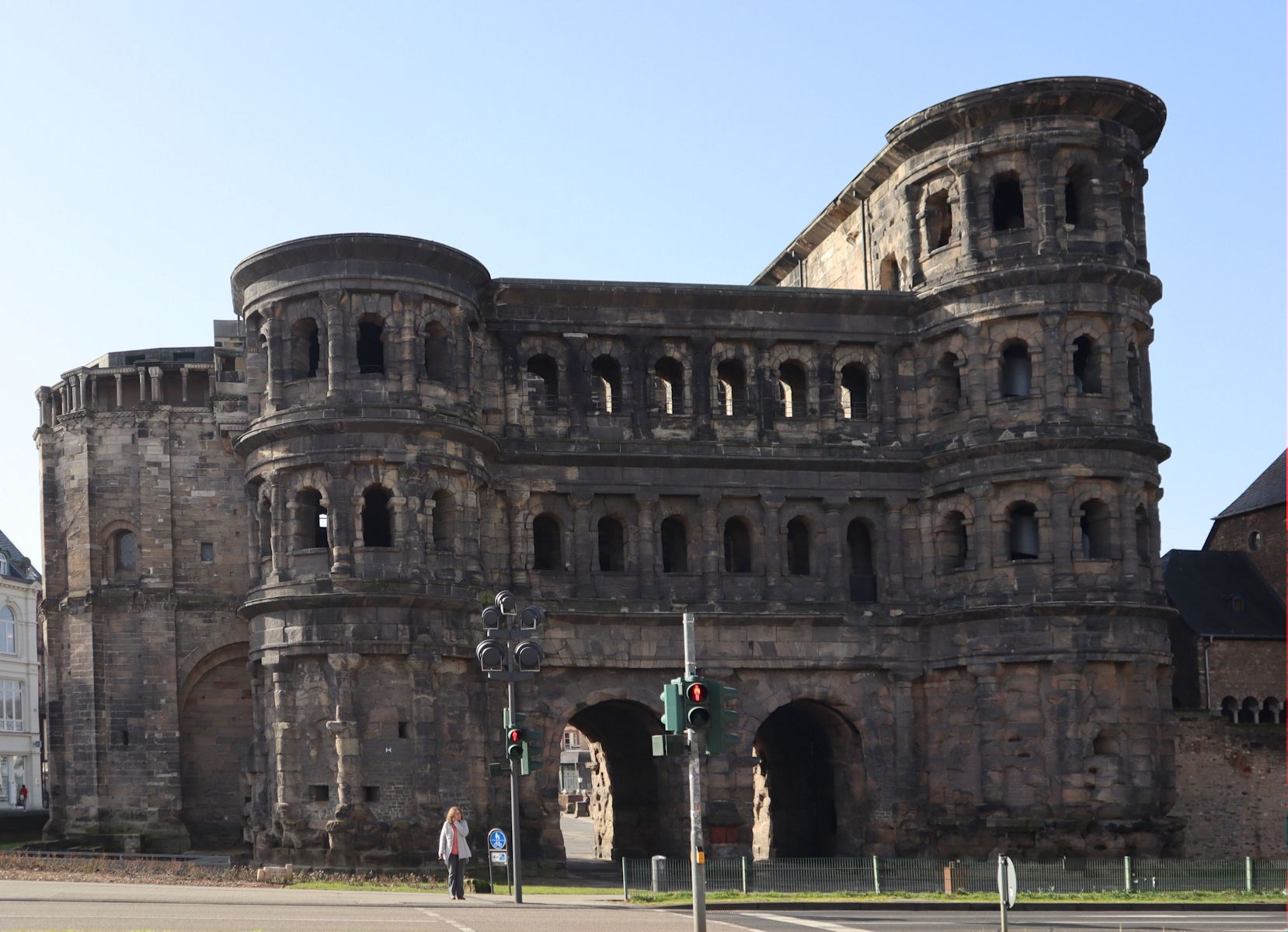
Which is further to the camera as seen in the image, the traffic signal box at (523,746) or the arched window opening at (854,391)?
the arched window opening at (854,391)

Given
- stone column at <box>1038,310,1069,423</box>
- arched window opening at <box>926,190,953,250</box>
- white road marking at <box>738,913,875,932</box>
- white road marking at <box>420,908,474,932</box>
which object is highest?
arched window opening at <box>926,190,953,250</box>

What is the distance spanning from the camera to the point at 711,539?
47.3 metres

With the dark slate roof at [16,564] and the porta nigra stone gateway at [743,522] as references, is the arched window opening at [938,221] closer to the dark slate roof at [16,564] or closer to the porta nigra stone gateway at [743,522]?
the porta nigra stone gateway at [743,522]

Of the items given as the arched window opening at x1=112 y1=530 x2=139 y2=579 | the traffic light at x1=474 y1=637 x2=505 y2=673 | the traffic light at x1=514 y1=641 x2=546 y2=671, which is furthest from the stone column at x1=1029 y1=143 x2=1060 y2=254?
the arched window opening at x1=112 y1=530 x2=139 y2=579

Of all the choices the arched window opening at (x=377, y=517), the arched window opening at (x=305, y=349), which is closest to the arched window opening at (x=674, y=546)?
the arched window opening at (x=377, y=517)

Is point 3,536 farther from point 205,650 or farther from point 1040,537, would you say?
point 1040,537

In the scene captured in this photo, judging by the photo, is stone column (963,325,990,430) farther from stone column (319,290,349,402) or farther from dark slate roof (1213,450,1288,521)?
dark slate roof (1213,450,1288,521)

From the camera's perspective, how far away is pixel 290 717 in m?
43.3

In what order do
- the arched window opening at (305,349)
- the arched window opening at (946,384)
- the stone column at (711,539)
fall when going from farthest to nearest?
the arched window opening at (946,384)
the stone column at (711,539)
the arched window opening at (305,349)

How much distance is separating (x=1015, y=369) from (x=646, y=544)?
423 inches

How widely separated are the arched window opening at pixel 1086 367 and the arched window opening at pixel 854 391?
18.4ft

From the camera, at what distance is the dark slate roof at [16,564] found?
88375 mm

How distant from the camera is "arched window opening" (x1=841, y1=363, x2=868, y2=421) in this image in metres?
49.3

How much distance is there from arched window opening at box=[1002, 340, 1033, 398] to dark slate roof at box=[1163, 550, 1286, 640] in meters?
12.9
